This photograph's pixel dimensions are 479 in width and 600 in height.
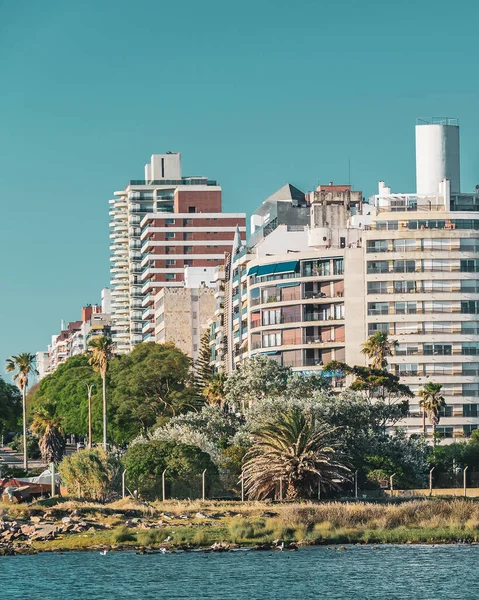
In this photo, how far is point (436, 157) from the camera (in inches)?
6545

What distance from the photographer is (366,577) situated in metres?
67.6

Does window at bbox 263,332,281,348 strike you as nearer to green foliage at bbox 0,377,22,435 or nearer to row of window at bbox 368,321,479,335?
row of window at bbox 368,321,479,335

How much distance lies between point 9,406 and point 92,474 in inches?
2857

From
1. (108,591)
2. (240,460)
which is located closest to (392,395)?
(240,460)

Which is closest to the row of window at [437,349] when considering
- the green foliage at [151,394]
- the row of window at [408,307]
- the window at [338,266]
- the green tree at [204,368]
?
the row of window at [408,307]

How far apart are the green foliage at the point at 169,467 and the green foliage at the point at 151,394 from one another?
55791mm

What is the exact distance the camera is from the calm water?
64.0 meters

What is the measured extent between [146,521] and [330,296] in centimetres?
7614

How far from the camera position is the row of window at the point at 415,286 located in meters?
159

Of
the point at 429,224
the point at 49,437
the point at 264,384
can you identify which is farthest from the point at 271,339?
the point at 264,384

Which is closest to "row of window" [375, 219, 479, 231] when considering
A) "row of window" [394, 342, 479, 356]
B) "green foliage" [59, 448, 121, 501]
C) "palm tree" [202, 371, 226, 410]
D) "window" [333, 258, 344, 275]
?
"window" [333, 258, 344, 275]

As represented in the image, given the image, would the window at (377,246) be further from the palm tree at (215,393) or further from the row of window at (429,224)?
the palm tree at (215,393)

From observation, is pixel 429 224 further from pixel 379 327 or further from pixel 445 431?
pixel 445 431

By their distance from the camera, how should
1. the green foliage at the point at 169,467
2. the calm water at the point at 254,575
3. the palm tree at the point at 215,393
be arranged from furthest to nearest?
the palm tree at the point at 215,393 → the green foliage at the point at 169,467 → the calm water at the point at 254,575
